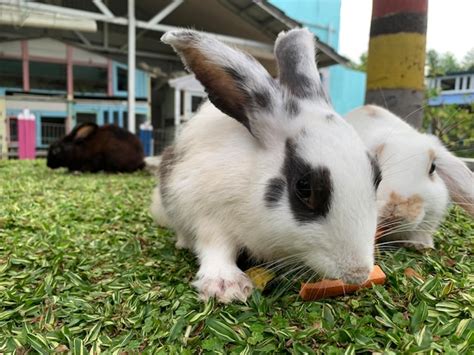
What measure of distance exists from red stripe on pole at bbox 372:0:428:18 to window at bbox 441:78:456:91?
1263 mm

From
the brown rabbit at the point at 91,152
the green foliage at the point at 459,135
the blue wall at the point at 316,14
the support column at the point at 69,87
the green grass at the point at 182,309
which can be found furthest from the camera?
the blue wall at the point at 316,14

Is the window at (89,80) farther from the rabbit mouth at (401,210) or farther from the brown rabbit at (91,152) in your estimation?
the rabbit mouth at (401,210)

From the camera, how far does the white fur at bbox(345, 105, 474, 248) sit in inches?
83.0

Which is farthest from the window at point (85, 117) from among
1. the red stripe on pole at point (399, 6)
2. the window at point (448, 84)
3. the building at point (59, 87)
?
the red stripe on pole at point (399, 6)

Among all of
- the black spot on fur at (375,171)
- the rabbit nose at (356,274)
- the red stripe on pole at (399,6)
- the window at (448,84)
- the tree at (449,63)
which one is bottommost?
the rabbit nose at (356,274)

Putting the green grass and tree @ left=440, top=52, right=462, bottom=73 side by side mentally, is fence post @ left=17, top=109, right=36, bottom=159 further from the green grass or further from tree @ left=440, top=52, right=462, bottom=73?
tree @ left=440, top=52, right=462, bottom=73

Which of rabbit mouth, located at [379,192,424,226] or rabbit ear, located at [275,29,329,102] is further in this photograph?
rabbit mouth, located at [379,192,424,226]

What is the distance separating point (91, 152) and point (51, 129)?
4.40 metres

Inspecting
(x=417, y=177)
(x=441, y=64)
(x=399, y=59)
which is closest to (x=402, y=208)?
(x=417, y=177)

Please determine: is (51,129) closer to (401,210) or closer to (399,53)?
(399,53)

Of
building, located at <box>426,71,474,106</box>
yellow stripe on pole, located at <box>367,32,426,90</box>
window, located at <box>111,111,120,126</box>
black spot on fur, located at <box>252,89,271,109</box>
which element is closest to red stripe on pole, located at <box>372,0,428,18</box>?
yellow stripe on pole, located at <box>367,32,426,90</box>

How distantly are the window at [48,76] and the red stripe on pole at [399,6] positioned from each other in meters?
8.96

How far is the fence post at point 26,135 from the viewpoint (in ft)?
32.5

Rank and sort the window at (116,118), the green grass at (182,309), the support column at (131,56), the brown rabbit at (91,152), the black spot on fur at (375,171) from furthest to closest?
the window at (116,118) → the support column at (131,56) → the brown rabbit at (91,152) → the black spot on fur at (375,171) → the green grass at (182,309)
